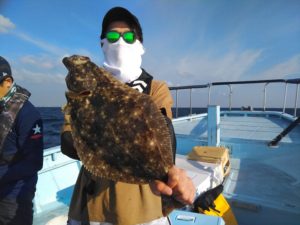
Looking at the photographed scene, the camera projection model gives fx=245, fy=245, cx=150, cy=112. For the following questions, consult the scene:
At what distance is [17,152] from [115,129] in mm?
2080

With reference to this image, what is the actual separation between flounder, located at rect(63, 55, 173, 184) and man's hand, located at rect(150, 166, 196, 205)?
0.04 m

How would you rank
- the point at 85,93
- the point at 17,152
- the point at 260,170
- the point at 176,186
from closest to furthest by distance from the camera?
the point at 176,186 → the point at 85,93 → the point at 17,152 → the point at 260,170

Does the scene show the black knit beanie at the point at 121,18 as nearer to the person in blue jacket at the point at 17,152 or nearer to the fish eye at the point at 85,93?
the fish eye at the point at 85,93

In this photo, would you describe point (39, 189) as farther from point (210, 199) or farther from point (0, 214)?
point (210, 199)

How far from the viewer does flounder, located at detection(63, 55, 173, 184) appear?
1515mm

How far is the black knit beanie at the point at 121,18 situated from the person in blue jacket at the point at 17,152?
166cm

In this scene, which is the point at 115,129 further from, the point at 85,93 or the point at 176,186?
the point at 176,186

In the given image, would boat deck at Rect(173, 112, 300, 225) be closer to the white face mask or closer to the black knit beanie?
the white face mask

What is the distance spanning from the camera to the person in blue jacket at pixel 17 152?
9.66 feet

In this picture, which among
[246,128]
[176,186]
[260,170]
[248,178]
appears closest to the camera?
[176,186]

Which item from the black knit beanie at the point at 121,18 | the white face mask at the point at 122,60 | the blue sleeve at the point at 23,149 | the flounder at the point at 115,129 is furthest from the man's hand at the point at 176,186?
the blue sleeve at the point at 23,149

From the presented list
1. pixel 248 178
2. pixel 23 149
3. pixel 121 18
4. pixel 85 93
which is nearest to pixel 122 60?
pixel 121 18

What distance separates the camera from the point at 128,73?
2.12 metres

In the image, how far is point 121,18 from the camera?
7.02 ft
